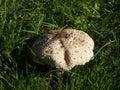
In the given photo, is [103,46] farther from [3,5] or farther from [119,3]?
[3,5]

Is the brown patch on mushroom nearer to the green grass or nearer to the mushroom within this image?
the mushroom

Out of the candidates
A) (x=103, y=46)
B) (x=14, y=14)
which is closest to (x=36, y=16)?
(x=14, y=14)

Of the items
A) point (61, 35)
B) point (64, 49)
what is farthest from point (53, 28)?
point (64, 49)

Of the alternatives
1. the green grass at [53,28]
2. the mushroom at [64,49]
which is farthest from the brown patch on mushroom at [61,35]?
the green grass at [53,28]

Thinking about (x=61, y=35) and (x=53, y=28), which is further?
(x=53, y=28)

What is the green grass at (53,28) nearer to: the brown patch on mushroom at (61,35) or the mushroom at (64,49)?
→ the mushroom at (64,49)

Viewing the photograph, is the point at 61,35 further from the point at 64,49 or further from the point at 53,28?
the point at 53,28
